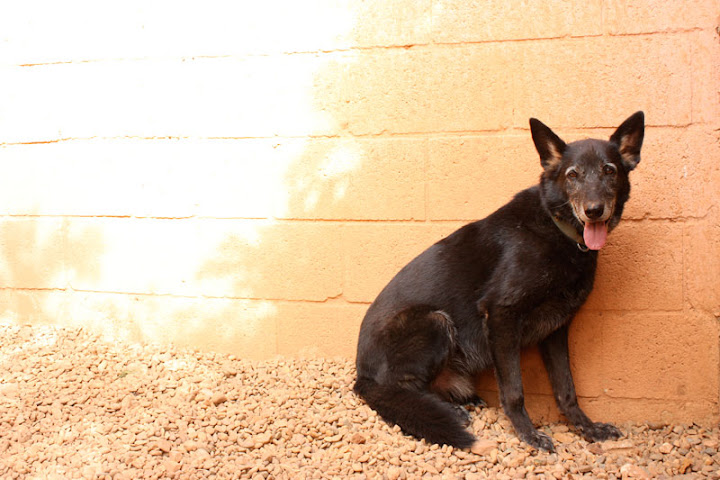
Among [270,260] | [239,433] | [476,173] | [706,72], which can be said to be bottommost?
[239,433]

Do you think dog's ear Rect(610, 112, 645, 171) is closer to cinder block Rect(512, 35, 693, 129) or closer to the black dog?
the black dog

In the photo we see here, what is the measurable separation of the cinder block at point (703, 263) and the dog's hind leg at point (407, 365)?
1.29 m

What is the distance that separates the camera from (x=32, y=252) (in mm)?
4164

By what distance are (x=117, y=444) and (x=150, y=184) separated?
162 centimetres

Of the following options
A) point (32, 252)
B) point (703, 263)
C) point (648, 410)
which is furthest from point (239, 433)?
point (703, 263)

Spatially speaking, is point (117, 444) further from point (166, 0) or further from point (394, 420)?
point (166, 0)

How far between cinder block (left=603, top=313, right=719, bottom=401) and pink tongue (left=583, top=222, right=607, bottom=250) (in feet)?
2.11

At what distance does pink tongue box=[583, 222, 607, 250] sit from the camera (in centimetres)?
301

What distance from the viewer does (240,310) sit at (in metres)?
3.91

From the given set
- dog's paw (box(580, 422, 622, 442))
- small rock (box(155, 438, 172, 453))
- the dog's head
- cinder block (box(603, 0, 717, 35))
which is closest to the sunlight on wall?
small rock (box(155, 438, 172, 453))

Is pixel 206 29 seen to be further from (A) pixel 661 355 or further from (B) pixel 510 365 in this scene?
(A) pixel 661 355

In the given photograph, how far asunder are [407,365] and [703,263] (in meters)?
1.65

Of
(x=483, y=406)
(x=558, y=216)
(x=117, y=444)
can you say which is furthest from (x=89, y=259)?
(x=558, y=216)

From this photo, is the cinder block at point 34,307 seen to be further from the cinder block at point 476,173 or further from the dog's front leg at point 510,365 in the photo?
the dog's front leg at point 510,365
